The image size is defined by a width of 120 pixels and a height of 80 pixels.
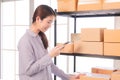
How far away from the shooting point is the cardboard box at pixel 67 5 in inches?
84.6

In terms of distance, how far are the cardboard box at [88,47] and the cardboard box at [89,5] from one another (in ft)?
1.07

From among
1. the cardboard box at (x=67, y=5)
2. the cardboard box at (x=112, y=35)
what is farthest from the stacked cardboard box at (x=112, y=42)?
the cardboard box at (x=67, y=5)

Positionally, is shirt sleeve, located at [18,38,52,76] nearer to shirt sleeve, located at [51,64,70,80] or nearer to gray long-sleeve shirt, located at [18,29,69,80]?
gray long-sleeve shirt, located at [18,29,69,80]

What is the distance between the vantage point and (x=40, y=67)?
171cm

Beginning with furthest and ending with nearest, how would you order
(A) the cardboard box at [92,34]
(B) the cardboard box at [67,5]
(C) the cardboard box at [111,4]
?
(B) the cardboard box at [67,5], (A) the cardboard box at [92,34], (C) the cardboard box at [111,4]

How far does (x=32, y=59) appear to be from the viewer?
1715 millimetres

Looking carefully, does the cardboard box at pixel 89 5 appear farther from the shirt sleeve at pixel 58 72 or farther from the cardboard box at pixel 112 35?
the shirt sleeve at pixel 58 72

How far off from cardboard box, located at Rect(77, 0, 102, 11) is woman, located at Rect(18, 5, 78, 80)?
1.41 feet

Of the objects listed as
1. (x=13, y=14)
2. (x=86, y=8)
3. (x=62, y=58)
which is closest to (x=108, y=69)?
(x=86, y=8)

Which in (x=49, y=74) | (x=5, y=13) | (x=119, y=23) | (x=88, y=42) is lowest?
(x=49, y=74)

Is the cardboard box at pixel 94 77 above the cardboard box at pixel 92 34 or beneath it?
beneath

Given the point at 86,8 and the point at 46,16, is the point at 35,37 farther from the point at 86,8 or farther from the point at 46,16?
the point at 86,8

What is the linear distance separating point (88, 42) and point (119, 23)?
867mm

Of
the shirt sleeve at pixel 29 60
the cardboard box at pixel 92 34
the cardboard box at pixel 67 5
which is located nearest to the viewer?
the shirt sleeve at pixel 29 60
